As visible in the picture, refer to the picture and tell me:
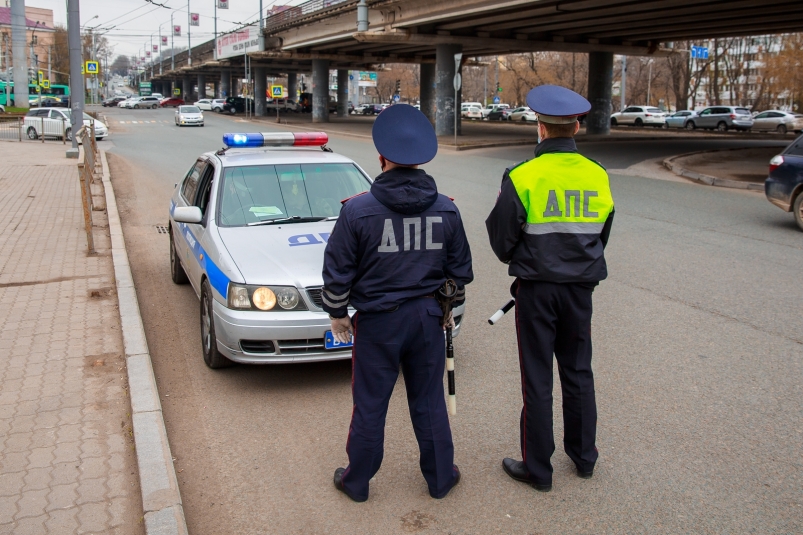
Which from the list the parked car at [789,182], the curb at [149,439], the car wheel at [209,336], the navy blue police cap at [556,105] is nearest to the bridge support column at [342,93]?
the parked car at [789,182]

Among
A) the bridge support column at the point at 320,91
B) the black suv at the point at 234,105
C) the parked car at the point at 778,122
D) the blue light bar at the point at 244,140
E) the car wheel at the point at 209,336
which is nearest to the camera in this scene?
the car wheel at the point at 209,336

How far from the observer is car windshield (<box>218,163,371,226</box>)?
6.31 meters

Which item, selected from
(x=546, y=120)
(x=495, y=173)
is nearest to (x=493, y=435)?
(x=546, y=120)

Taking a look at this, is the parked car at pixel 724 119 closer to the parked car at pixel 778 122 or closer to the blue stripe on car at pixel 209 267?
the parked car at pixel 778 122

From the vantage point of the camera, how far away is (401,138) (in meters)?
3.42

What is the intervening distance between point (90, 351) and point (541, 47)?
36.2 metres

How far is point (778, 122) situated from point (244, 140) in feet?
157

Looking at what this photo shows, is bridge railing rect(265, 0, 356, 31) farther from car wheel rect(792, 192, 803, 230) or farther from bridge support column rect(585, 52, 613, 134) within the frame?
car wheel rect(792, 192, 803, 230)

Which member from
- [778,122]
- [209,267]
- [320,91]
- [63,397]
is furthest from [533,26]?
[63,397]

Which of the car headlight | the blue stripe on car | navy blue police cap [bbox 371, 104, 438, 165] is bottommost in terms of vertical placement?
the car headlight

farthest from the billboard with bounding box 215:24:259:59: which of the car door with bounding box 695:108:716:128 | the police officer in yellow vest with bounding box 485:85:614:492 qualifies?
the police officer in yellow vest with bounding box 485:85:614:492

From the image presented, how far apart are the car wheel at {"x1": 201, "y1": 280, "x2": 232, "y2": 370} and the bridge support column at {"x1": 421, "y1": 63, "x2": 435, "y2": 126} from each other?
41.0m

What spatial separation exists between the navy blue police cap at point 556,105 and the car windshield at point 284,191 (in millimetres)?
3021

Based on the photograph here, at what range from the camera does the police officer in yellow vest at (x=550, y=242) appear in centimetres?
357
